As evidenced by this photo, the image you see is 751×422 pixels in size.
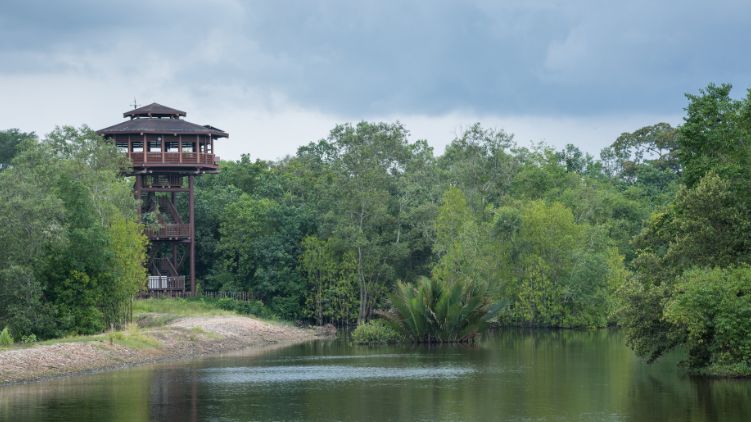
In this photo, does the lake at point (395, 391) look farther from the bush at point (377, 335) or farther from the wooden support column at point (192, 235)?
the wooden support column at point (192, 235)

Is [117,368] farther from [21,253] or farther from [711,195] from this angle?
[711,195]

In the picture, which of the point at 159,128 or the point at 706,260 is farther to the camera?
the point at 159,128

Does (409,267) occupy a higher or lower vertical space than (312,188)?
lower

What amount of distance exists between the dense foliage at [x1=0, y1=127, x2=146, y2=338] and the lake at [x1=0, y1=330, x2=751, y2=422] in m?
8.56

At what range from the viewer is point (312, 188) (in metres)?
98.1

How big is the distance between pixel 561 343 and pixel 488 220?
28.2m

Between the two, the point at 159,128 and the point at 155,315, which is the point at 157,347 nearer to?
the point at 155,315

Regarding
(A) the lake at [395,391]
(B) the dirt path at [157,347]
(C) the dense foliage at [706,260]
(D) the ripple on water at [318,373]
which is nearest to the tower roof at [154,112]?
(B) the dirt path at [157,347]

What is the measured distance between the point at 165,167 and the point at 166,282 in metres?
9.20

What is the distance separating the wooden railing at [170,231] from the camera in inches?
3300

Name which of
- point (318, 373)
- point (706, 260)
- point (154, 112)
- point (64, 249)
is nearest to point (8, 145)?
point (154, 112)

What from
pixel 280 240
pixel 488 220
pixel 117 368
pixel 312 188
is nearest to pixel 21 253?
pixel 117 368

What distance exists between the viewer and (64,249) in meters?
61.7

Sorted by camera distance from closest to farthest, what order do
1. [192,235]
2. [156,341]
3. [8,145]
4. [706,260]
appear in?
[706,260]
[156,341]
[192,235]
[8,145]
